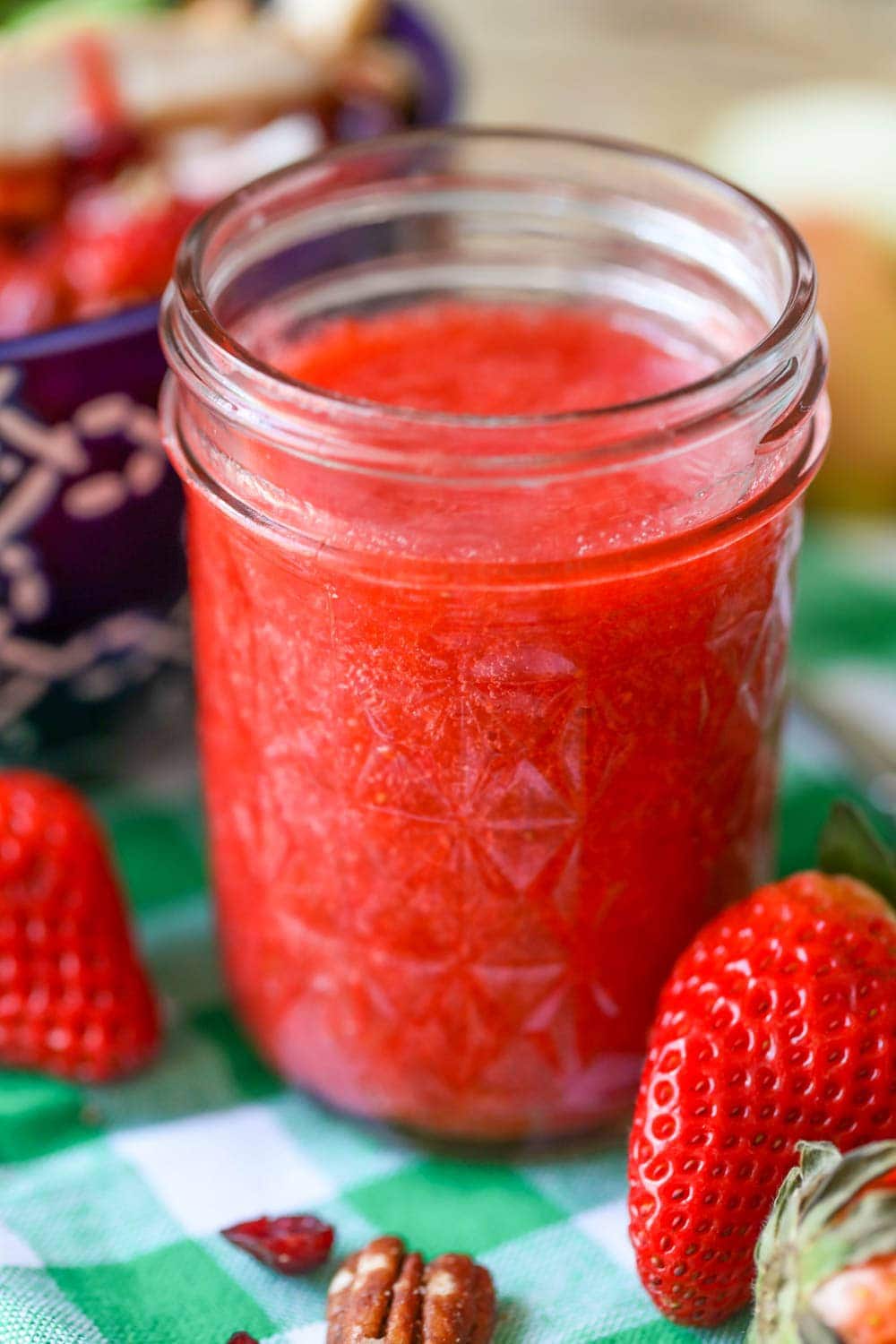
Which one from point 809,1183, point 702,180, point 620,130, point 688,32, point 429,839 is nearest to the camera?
point 809,1183

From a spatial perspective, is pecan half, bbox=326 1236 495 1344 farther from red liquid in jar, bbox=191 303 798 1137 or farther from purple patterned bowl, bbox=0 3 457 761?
purple patterned bowl, bbox=0 3 457 761

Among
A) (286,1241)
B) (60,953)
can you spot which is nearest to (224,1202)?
(286,1241)

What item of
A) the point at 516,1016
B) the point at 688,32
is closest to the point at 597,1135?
the point at 516,1016

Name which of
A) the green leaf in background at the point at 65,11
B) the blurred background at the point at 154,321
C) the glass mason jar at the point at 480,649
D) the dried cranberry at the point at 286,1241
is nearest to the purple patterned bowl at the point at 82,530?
the blurred background at the point at 154,321

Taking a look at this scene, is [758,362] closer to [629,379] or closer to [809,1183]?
[629,379]

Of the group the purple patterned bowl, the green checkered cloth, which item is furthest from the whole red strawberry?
the purple patterned bowl

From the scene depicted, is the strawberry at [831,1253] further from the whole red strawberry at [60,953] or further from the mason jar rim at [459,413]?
the whole red strawberry at [60,953]

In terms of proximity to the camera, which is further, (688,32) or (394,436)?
(688,32)
